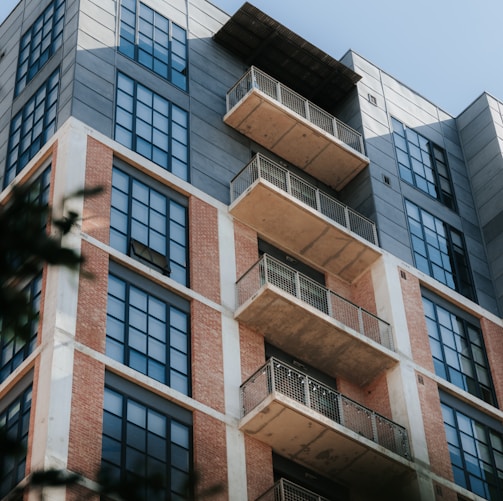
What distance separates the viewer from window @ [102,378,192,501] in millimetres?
27391

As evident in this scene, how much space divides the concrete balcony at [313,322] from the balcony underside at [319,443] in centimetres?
377

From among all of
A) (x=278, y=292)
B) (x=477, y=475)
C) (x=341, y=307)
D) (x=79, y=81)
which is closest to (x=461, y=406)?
(x=477, y=475)

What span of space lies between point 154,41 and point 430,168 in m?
12.1

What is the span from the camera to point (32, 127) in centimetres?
3694

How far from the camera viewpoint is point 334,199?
127ft

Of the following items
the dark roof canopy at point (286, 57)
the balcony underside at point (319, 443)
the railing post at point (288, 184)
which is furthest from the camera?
the dark roof canopy at point (286, 57)

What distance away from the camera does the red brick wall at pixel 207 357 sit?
30683 mm

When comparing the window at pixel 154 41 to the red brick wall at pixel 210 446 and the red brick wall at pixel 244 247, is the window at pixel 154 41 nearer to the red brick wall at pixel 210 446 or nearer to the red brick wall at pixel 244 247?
the red brick wall at pixel 244 247

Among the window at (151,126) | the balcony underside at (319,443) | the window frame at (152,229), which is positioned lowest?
the balcony underside at (319,443)

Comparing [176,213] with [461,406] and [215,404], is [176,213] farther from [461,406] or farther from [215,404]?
[461,406]

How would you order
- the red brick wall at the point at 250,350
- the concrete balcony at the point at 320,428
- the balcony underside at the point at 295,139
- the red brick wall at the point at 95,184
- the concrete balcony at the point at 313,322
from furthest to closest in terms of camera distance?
the balcony underside at the point at 295,139
the concrete balcony at the point at 313,322
the red brick wall at the point at 250,350
the red brick wall at the point at 95,184
the concrete balcony at the point at 320,428

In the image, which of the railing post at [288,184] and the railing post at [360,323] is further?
the railing post at [288,184]

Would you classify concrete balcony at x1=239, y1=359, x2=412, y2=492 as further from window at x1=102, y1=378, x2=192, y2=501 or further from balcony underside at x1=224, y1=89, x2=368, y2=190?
balcony underside at x1=224, y1=89, x2=368, y2=190

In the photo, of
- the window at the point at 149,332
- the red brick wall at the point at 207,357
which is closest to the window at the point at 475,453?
the red brick wall at the point at 207,357
